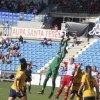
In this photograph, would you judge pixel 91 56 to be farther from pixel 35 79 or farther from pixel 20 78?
pixel 20 78

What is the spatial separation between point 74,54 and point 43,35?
12.1 feet

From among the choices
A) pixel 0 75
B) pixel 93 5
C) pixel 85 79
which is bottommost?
pixel 0 75

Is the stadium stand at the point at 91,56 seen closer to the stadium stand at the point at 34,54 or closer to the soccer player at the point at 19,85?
the stadium stand at the point at 34,54

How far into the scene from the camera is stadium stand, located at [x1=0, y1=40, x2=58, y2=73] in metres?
35.1

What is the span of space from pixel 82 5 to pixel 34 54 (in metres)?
8.49

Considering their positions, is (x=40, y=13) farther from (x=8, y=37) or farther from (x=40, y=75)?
(x=40, y=75)

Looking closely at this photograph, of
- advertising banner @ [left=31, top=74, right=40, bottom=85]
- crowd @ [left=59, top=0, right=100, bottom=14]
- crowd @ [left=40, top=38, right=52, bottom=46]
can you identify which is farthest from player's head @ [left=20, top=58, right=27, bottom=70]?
crowd @ [left=59, top=0, right=100, bottom=14]

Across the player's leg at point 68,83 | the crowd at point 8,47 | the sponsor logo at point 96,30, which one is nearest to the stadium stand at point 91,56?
the sponsor logo at point 96,30

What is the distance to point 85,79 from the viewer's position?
502 inches

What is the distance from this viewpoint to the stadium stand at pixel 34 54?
35094mm

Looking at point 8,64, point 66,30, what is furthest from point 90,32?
point 8,64

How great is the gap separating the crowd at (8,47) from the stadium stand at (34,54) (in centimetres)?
32

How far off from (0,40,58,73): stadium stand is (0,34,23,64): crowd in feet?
1.05

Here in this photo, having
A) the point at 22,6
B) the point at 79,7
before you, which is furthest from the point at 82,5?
the point at 22,6
